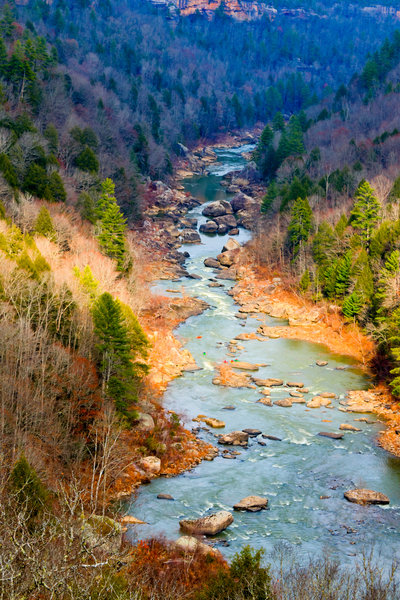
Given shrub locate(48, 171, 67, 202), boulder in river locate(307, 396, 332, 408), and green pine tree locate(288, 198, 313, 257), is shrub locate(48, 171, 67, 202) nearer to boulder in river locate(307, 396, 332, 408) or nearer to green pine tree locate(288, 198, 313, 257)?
green pine tree locate(288, 198, 313, 257)

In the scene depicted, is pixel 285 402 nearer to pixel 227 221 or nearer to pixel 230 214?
pixel 227 221

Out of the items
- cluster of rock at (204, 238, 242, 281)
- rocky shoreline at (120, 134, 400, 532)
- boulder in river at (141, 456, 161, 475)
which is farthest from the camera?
cluster of rock at (204, 238, 242, 281)

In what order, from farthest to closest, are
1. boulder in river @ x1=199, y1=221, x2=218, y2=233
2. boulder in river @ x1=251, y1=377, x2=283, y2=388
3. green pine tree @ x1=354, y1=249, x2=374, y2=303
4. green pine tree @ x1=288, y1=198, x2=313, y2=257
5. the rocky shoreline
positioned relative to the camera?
boulder in river @ x1=199, y1=221, x2=218, y2=233, green pine tree @ x1=288, y1=198, x2=313, y2=257, green pine tree @ x1=354, y1=249, x2=374, y2=303, boulder in river @ x1=251, y1=377, x2=283, y2=388, the rocky shoreline

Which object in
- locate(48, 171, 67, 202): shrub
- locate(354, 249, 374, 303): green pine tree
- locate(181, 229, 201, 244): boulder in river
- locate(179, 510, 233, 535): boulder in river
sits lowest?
locate(181, 229, 201, 244): boulder in river

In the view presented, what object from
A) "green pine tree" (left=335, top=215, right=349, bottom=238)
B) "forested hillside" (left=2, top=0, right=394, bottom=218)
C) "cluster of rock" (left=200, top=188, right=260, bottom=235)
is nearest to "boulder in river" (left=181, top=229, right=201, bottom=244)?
"cluster of rock" (left=200, top=188, right=260, bottom=235)

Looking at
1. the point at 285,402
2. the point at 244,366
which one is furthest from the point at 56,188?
the point at 285,402

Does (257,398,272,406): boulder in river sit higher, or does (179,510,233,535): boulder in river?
(179,510,233,535): boulder in river

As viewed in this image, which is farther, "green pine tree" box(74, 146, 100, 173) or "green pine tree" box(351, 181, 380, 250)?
"green pine tree" box(74, 146, 100, 173)

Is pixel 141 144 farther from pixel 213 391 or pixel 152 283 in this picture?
pixel 213 391
